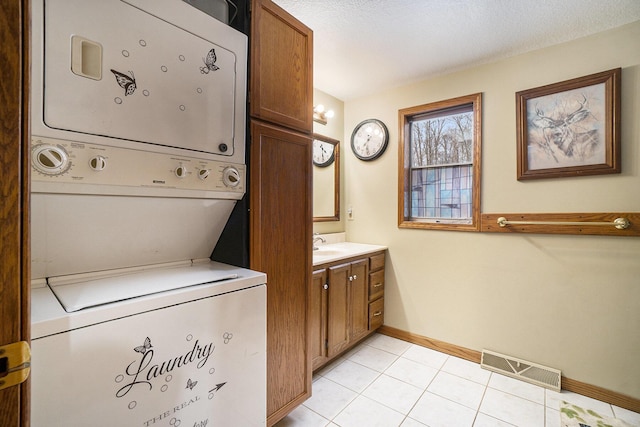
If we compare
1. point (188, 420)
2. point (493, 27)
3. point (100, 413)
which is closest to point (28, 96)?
point (100, 413)

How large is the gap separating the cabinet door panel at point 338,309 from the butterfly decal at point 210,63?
57.1 inches

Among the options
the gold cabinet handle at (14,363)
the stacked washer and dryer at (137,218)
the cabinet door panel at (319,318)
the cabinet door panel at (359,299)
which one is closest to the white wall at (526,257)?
the cabinet door panel at (359,299)

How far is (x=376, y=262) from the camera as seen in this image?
266cm

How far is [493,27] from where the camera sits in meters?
1.84

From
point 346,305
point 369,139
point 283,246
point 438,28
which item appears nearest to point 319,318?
point 346,305

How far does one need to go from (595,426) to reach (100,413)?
2.41 metres

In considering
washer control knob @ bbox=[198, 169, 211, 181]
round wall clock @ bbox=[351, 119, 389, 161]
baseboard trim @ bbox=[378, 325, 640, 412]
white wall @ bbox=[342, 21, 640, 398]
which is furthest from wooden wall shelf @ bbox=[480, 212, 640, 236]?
washer control knob @ bbox=[198, 169, 211, 181]

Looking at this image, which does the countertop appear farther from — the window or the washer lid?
the washer lid

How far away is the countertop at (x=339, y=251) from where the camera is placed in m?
2.09

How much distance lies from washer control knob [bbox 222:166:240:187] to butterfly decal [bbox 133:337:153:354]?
2.05 ft

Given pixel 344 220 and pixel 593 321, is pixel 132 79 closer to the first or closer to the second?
pixel 344 220

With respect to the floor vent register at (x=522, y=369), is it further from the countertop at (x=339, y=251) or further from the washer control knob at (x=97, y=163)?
the washer control knob at (x=97, y=163)

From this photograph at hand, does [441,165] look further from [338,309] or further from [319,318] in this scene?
[319,318]

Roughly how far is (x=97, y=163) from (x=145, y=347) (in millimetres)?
569
